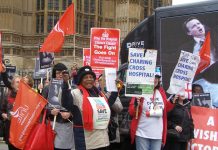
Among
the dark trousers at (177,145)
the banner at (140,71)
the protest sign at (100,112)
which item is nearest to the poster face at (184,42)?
the dark trousers at (177,145)

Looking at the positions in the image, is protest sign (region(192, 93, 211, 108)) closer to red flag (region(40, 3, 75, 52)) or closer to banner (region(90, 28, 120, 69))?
red flag (region(40, 3, 75, 52))

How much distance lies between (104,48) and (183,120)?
392cm

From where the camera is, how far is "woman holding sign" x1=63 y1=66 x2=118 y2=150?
555 cm

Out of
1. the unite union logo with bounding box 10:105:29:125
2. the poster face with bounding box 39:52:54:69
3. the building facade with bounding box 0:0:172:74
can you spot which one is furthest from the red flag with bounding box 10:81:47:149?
the building facade with bounding box 0:0:172:74

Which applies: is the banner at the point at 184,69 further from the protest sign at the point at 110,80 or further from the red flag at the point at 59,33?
the red flag at the point at 59,33

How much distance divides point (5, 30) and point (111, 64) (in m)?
19.3

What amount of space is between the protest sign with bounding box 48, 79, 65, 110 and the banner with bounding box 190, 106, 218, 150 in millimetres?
2047

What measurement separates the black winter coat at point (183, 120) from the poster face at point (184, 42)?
634 mm

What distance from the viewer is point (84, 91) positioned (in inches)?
223

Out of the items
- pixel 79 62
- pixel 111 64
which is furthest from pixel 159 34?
pixel 79 62

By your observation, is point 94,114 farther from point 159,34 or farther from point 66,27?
point 66,27

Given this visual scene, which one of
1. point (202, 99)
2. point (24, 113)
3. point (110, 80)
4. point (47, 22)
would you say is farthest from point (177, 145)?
point (47, 22)

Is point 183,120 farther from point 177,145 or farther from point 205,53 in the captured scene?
point 205,53

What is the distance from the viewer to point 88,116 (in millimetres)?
5539
